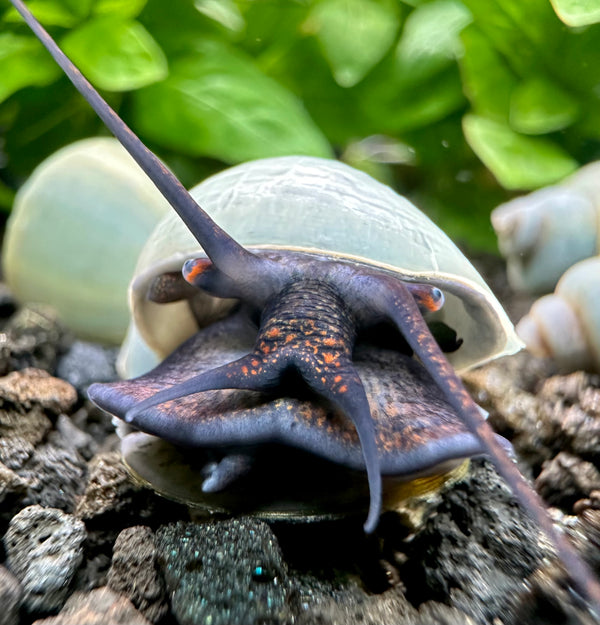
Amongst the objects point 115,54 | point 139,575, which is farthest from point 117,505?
point 115,54

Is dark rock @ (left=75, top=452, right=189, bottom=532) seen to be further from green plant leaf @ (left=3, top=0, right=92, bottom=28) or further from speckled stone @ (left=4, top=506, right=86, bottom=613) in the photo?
green plant leaf @ (left=3, top=0, right=92, bottom=28)

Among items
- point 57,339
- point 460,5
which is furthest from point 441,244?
point 460,5

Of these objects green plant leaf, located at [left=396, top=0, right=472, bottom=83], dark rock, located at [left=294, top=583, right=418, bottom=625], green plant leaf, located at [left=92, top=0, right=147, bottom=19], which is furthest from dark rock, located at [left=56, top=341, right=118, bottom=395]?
green plant leaf, located at [left=396, top=0, right=472, bottom=83]

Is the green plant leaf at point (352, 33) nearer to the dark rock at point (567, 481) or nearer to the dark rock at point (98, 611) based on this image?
the dark rock at point (567, 481)

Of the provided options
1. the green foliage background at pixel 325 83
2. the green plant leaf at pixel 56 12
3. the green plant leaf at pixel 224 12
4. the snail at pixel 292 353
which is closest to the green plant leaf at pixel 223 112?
the green foliage background at pixel 325 83

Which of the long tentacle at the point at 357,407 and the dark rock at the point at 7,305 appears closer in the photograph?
the long tentacle at the point at 357,407

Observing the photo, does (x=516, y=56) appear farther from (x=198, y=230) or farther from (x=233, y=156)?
(x=198, y=230)

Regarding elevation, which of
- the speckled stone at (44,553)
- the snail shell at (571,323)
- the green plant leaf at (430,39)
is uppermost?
the speckled stone at (44,553)

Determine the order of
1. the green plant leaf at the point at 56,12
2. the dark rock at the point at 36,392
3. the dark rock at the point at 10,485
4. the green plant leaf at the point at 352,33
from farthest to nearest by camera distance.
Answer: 1. the green plant leaf at the point at 352,33
2. the green plant leaf at the point at 56,12
3. the dark rock at the point at 36,392
4. the dark rock at the point at 10,485
